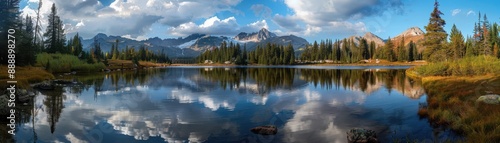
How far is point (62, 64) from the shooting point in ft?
253

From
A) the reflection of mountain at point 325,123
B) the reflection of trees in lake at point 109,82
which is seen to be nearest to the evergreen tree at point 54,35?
the reflection of trees in lake at point 109,82

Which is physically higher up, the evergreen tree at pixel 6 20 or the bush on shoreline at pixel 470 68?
the evergreen tree at pixel 6 20

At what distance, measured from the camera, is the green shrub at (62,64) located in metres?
70.9

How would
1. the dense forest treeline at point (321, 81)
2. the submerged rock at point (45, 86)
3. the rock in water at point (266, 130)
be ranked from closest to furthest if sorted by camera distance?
the rock in water at point (266, 130) < the submerged rock at point (45, 86) < the dense forest treeline at point (321, 81)

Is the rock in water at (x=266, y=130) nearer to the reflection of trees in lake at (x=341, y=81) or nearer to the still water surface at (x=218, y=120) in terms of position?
the still water surface at (x=218, y=120)

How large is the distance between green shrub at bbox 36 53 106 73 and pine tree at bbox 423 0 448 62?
89.2 m

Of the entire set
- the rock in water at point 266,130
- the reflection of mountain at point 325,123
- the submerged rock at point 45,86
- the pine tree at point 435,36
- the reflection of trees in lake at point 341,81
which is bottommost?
the reflection of mountain at point 325,123

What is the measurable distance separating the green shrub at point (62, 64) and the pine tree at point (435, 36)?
89222 mm

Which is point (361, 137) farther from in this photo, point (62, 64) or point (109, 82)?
point (62, 64)

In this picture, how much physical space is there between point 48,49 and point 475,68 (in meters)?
108

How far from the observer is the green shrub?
233 feet

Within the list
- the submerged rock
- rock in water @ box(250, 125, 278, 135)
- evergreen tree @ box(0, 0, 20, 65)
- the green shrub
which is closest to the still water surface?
rock in water @ box(250, 125, 278, 135)

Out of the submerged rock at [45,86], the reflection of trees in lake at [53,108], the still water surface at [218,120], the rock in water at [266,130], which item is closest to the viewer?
the still water surface at [218,120]

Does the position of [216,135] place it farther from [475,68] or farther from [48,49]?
[48,49]
